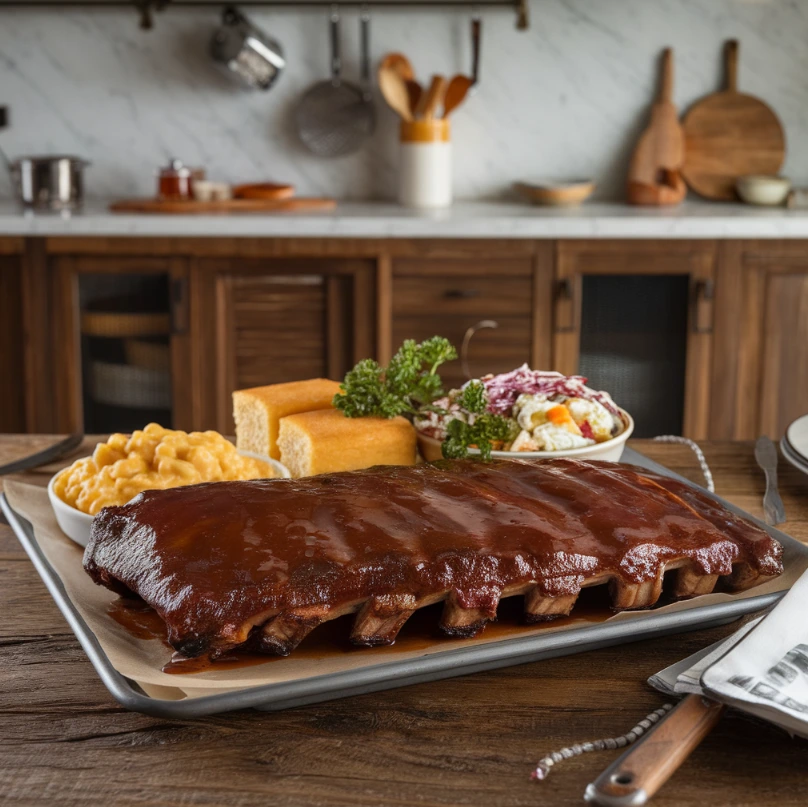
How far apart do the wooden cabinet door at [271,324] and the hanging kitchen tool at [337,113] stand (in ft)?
2.78

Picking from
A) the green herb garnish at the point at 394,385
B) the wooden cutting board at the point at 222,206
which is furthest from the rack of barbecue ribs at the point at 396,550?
the wooden cutting board at the point at 222,206

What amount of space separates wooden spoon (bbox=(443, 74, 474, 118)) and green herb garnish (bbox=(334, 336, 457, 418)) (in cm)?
244

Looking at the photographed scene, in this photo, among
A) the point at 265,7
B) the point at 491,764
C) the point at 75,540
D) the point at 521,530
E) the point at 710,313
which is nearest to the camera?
the point at 491,764

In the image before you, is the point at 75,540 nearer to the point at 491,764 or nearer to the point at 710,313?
the point at 491,764

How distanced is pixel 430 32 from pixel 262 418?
2.80m

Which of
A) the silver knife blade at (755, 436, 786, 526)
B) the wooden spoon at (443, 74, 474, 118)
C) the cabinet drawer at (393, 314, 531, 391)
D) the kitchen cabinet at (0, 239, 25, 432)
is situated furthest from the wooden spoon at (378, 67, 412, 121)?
the silver knife blade at (755, 436, 786, 526)

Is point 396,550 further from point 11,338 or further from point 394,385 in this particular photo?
point 11,338

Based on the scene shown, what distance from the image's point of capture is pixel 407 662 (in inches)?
35.3

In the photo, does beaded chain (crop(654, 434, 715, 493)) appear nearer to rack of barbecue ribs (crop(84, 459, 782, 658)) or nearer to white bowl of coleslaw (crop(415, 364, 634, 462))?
white bowl of coleslaw (crop(415, 364, 634, 462))

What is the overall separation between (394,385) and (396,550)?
0.60 meters

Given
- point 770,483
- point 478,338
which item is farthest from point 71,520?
point 478,338

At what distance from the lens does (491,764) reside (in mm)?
826

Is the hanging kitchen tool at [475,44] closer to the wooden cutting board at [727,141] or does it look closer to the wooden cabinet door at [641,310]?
the wooden cutting board at [727,141]

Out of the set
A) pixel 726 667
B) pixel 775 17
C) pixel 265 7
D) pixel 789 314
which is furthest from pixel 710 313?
pixel 726 667
